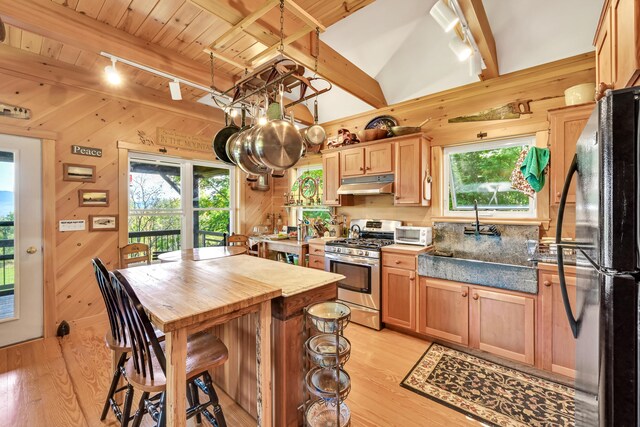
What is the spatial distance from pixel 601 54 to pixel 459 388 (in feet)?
8.74

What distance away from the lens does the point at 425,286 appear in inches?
110

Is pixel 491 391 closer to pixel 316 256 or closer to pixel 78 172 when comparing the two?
pixel 316 256

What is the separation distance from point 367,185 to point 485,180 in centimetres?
136

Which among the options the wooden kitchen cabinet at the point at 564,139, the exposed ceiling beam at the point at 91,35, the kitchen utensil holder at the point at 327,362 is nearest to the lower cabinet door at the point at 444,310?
the wooden kitchen cabinet at the point at 564,139

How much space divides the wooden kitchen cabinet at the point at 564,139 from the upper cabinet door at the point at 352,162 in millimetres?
1967

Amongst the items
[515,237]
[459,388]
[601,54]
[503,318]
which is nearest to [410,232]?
[515,237]

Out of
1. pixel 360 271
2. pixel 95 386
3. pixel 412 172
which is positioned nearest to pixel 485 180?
pixel 412 172

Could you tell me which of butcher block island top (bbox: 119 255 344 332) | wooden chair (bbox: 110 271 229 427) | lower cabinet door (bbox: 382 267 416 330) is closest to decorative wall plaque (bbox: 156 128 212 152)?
butcher block island top (bbox: 119 255 344 332)

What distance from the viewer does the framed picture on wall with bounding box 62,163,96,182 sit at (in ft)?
9.94

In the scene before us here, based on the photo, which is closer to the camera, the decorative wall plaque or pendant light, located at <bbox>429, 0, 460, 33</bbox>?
pendant light, located at <bbox>429, 0, 460, 33</bbox>

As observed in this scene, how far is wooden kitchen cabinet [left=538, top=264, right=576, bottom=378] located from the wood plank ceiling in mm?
2573

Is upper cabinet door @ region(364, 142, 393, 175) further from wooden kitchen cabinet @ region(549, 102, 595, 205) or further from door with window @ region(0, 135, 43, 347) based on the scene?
door with window @ region(0, 135, 43, 347)

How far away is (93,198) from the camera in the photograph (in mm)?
3223

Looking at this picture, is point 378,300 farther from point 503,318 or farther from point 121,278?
point 121,278
